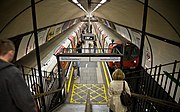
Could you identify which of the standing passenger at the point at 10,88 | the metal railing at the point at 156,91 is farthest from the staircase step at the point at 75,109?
the standing passenger at the point at 10,88

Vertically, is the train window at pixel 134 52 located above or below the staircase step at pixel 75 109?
above

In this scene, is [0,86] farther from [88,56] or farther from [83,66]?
[83,66]

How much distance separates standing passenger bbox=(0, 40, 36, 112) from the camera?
63.1 inches

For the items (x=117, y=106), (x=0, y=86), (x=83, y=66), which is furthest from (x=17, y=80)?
(x=83, y=66)

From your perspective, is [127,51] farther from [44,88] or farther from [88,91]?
[44,88]

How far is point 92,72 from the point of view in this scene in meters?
12.1

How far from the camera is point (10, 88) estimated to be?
5.28 feet

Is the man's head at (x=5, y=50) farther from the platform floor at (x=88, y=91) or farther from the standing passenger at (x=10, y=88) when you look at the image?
the platform floor at (x=88, y=91)

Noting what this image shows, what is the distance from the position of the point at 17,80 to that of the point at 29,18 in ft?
13.1

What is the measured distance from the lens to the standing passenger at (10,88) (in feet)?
5.26

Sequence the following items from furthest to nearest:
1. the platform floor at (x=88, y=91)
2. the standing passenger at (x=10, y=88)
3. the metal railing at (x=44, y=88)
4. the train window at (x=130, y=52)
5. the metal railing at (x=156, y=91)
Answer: the train window at (x=130, y=52)
the platform floor at (x=88, y=91)
the metal railing at (x=44, y=88)
the metal railing at (x=156, y=91)
the standing passenger at (x=10, y=88)

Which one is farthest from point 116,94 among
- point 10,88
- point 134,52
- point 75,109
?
point 134,52

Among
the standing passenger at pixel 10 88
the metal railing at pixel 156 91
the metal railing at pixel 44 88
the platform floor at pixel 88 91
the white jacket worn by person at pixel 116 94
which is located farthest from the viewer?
the platform floor at pixel 88 91

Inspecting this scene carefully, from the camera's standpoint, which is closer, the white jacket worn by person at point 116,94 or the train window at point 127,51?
the white jacket worn by person at point 116,94
